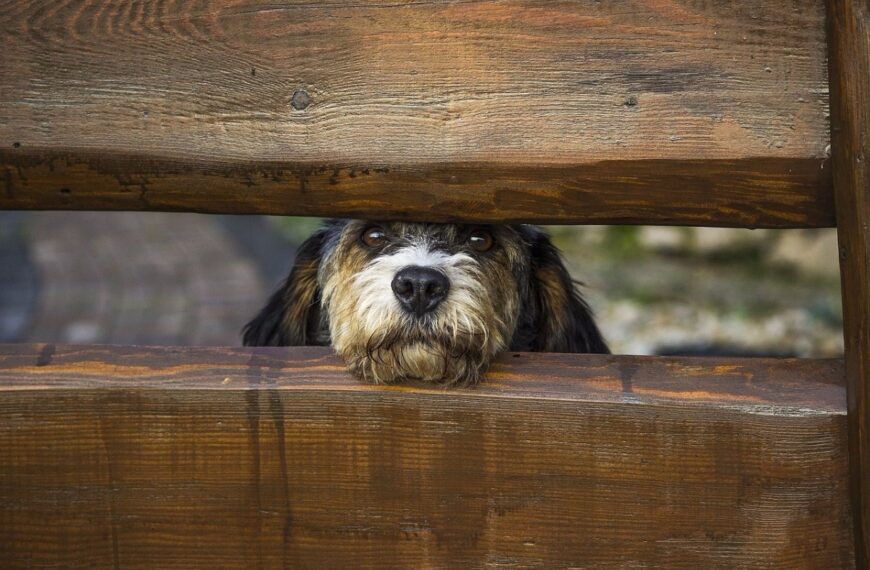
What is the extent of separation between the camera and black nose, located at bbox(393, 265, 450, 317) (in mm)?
2729

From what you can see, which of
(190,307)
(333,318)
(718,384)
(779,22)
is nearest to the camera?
(779,22)

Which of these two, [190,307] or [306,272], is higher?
[306,272]

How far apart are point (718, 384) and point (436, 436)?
629mm

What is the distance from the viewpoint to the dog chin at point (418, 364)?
247 centimetres

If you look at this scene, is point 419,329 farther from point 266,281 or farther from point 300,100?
point 266,281

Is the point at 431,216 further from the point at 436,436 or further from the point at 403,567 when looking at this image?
the point at 403,567

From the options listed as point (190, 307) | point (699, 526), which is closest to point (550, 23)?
point (699, 526)

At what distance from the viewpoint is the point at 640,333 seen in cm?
803

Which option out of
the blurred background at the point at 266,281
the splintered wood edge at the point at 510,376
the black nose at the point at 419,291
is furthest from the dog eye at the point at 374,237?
the blurred background at the point at 266,281

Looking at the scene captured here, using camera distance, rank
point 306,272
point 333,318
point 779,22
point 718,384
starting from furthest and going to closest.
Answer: point 306,272 → point 333,318 → point 718,384 → point 779,22

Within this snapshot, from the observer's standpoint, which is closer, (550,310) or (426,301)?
(426,301)

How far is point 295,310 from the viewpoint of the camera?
3623 mm

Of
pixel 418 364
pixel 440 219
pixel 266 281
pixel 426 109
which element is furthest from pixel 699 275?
pixel 426 109

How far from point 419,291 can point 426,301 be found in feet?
0.10
